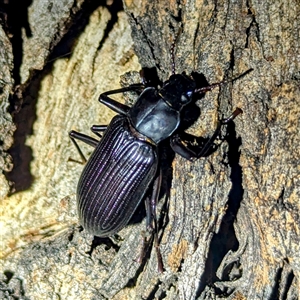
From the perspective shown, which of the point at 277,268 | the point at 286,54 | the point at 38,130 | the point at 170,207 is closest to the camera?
the point at 286,54

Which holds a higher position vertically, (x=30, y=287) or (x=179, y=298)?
(x=179, y=298)

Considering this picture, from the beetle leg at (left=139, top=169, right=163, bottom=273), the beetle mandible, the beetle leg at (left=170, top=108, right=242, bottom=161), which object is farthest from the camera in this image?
the beetle mandible

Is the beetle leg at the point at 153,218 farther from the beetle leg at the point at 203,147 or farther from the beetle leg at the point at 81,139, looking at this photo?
the beetle leg at the point at 81,139

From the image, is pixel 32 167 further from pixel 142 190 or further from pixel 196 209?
pixel 196 209

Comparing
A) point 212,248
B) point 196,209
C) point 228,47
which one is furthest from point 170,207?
point 228,47

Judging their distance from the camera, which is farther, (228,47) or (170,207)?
(170,207)

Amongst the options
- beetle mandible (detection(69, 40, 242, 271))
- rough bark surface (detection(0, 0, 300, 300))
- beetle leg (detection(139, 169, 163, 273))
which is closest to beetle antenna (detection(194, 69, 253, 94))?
rough bark surface (detection(0, 0, 300, 300))

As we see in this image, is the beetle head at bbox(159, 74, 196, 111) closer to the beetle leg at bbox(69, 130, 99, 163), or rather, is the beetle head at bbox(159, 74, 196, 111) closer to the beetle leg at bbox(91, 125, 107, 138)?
the beetle leg at bbox(91, 125, 107, 138)

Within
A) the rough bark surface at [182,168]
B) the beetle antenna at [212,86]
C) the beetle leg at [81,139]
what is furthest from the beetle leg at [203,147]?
the beetle leg at [81,139]

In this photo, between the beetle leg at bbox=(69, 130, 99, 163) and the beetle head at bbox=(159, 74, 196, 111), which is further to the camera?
the beetle leg at bbox=(69, 130, 99, 163)
